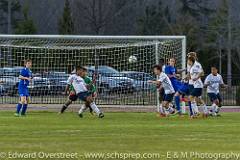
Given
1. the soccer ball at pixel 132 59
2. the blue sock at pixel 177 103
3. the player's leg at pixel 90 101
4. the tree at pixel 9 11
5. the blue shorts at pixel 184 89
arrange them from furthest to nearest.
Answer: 1. the tree at pixel 9 11
2. the soccer ball at pixel 132 59
3. the blue sock at pixel 177 103
4. the blue shorts at pixel 184 89
5. the player's leg at pixel 90 101

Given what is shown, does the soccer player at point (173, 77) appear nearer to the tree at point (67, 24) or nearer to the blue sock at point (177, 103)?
the blue sock at point (177, 103)

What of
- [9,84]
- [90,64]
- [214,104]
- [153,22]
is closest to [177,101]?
[214,104]

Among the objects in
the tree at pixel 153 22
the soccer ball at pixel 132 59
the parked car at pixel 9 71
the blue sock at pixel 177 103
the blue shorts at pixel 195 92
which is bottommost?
the blue sock at pixel 177 103

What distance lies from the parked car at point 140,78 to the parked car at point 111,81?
24 centimetres

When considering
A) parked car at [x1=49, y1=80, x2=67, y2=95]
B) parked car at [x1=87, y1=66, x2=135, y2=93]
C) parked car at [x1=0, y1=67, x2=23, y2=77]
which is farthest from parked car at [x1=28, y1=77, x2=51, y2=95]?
parked car at [x1=87, y1=66, x2=135, y2=93]

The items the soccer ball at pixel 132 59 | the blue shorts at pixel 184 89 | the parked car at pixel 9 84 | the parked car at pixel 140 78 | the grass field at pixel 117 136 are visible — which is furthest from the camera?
the parked car at pixel 9 84

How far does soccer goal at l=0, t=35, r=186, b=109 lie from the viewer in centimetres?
3238

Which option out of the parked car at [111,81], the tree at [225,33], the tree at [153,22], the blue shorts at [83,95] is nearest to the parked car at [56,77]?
the parked car at [111,81]

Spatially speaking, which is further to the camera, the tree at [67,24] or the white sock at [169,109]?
the tree at [67,24]

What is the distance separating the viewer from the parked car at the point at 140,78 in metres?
34.2

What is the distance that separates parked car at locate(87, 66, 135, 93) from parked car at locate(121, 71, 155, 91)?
0.79 ft

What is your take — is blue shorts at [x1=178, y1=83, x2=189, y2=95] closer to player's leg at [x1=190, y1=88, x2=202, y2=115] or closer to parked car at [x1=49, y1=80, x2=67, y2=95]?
player's leg at [x1=190, y1=88, x2=202, y2=115]

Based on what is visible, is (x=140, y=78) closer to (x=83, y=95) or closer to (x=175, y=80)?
(x=175, y=80)

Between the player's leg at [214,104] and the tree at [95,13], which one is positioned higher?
the tree at [95,13]
